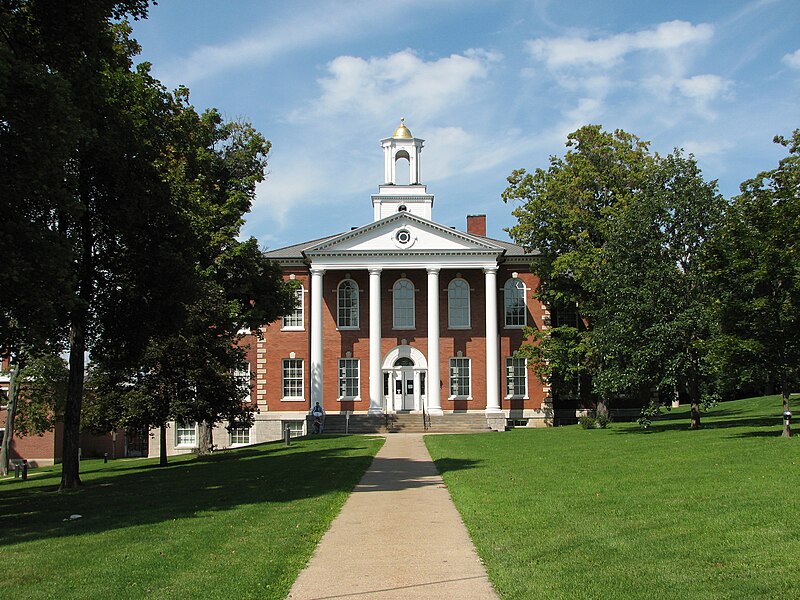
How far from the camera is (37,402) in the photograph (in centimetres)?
4622

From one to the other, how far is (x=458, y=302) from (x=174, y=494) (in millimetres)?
32868

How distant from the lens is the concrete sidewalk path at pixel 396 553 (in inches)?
317

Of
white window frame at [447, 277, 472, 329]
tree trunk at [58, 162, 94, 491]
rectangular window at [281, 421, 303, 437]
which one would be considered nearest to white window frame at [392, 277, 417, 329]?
white window frame at [447, 277, 472, 329]

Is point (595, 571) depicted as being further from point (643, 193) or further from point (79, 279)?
point (643, 193)

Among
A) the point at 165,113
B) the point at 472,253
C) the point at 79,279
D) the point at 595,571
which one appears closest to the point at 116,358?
the point at 79,279

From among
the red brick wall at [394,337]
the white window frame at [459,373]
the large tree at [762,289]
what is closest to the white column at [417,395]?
the red brick wall at [394,337]

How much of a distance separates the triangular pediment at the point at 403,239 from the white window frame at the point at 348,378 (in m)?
6.47

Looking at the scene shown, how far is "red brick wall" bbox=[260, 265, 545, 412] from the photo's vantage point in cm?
4875

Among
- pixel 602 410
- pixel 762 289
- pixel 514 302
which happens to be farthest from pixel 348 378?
pixel 762 289

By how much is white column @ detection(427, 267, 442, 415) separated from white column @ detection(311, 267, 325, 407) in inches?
232

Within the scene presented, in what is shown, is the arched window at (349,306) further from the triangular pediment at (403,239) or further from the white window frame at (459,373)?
the white window frame at (459,373)

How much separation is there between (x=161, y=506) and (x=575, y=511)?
746 cm

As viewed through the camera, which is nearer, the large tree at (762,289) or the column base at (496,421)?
the large tree at (762,289)

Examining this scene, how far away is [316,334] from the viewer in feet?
153
